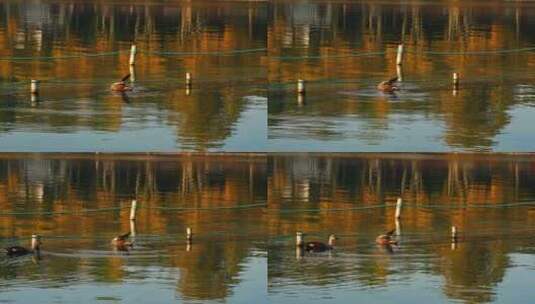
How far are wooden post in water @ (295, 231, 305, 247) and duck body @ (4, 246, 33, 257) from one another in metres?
2.78

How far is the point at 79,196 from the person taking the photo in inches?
627

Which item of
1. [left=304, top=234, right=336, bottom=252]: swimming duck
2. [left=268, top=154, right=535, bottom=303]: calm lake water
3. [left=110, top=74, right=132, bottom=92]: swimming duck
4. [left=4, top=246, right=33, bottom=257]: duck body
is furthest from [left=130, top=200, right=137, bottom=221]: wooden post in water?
[left=304, top=234, right=336, bottom=252]: swimming duck

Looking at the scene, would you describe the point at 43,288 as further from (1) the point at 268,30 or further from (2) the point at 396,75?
(2) the point at 396,75

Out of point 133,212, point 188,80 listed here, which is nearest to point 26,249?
point 133,212

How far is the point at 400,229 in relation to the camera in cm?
1466

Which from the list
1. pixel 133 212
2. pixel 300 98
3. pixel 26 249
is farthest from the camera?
pixel 133 212

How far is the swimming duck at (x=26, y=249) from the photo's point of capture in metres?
13.7

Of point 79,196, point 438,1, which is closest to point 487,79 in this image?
point 438,1

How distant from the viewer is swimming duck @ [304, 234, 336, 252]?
504 inches

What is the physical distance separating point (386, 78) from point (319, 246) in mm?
1971

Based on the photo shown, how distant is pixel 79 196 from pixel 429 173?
4.13 metres

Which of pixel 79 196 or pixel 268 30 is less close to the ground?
pixel 268 30

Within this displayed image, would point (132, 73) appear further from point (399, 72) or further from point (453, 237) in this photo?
point (453, 237)

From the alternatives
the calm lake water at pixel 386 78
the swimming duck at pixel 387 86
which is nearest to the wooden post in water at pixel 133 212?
the calm lake water at pixel 386 78
